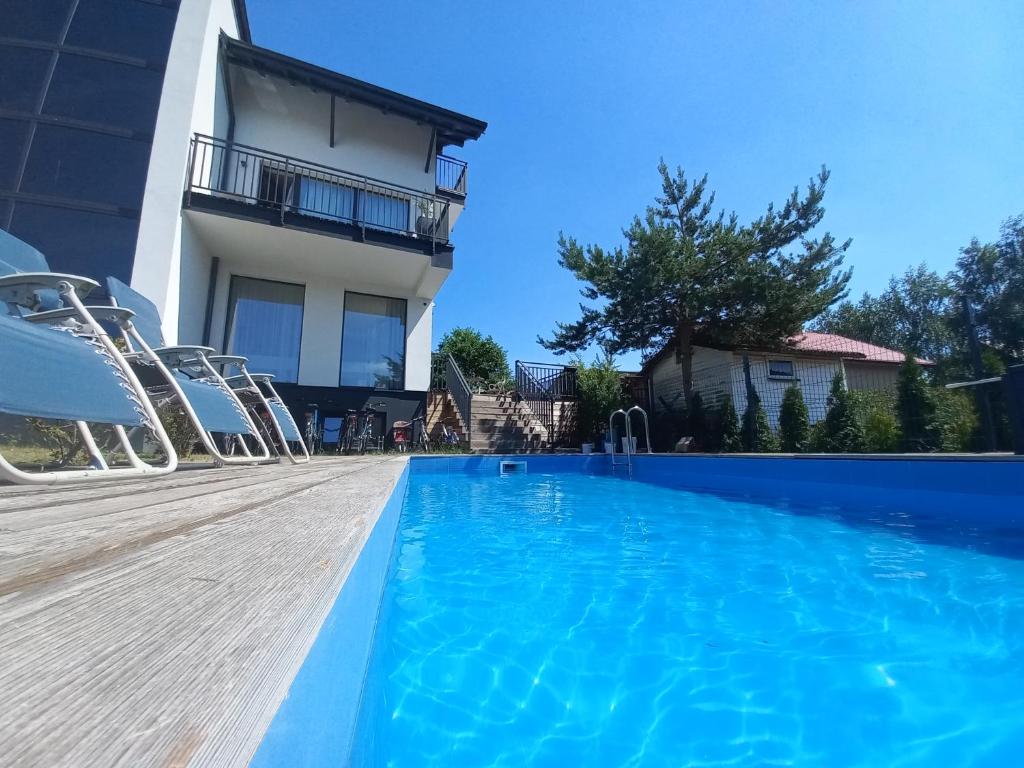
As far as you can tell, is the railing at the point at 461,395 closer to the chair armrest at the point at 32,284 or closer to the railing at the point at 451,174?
the railing at the point at 451,174

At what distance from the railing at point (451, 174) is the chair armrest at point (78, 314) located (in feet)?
25.4

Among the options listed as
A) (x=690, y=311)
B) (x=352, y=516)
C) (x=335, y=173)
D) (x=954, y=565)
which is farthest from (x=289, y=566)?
(x=690, y=311)

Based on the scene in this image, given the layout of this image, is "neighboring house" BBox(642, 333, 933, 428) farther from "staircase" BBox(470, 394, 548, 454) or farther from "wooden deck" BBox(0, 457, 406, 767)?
"wooden deck" BBox(0, 457, 406, 767)

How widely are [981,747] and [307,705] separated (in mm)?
1660

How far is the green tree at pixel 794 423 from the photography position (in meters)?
8.88

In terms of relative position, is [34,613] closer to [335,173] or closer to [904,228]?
[335,173]

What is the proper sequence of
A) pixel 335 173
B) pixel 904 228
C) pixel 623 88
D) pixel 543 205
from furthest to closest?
1. pixel 904 228
2. pixel 543 205
3. pixel 623 88
4. pixel 335 173

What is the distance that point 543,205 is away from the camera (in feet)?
42.8

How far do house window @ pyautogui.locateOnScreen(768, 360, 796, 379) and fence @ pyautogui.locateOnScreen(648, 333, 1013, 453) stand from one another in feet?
0.10

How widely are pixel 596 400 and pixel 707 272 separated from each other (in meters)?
4.20

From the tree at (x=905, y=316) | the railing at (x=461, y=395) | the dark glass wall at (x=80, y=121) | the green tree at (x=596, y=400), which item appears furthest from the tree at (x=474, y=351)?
the tree at (x=905, y=316)

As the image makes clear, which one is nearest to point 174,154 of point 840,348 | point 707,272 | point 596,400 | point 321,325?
point 321,325

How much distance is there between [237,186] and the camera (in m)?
7.88

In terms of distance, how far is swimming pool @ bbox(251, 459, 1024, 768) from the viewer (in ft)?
3.71
